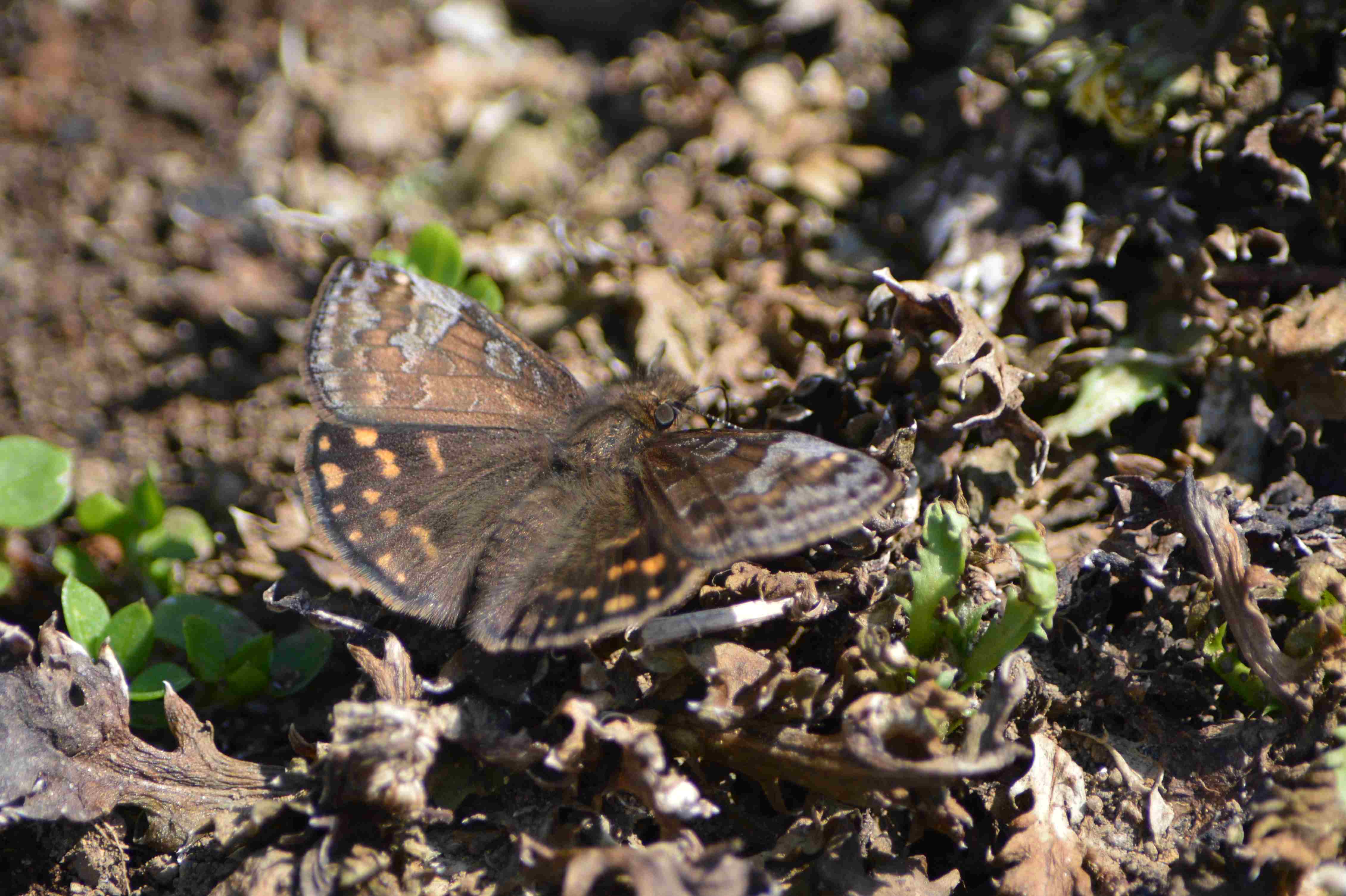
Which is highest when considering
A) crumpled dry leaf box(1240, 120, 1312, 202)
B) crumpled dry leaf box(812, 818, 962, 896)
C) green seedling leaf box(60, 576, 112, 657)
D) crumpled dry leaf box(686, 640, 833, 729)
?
crumpled dry leaf box(1240, 120, 1312, 202)

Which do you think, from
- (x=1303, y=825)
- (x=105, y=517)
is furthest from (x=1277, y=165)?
(x=105, y=517)

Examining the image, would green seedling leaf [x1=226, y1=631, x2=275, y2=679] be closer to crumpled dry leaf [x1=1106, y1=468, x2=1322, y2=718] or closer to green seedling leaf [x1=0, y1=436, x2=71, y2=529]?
green seedling leaf [x1=0, y1=436, x2=71, y2=529]

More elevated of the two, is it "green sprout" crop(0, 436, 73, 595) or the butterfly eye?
the butterfly eye

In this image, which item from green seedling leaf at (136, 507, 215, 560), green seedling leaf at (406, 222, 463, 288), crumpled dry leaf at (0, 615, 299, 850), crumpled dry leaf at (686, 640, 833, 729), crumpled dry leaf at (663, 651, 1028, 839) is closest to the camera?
crumpled dry leaf at (663, 651, 1028, 839)

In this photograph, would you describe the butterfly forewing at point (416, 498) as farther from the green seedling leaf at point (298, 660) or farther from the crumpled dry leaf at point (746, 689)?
the crumpled dry leaf at point (746, 689)

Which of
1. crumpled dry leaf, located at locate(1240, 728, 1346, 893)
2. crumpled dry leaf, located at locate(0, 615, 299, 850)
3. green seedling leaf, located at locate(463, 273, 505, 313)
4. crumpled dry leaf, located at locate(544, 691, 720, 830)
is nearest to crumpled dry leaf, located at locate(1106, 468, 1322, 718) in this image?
crumpled dry leaf, located at locate(1240, 728, 1346, 893)

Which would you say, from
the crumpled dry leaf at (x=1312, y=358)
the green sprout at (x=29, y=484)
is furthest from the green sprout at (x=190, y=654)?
the crumpled dry leaf at (x=1312, y=358)

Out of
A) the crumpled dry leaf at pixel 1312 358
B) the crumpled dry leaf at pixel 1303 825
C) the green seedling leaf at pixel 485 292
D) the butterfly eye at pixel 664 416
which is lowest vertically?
the green seedling leaf at pixel 485 292
